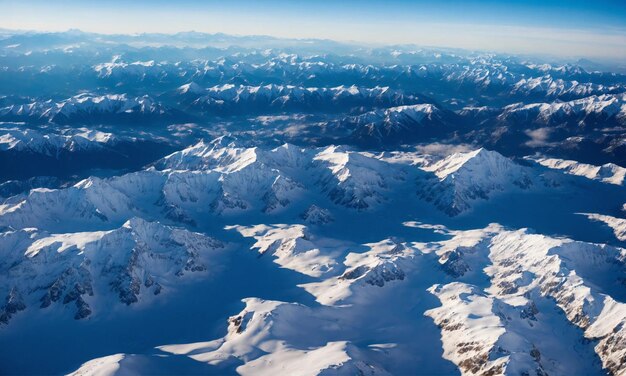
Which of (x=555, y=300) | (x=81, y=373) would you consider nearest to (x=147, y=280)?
(x=81, y=373)

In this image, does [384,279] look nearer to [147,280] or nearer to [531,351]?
[531,351]

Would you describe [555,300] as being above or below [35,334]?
above

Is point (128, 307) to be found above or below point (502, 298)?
below

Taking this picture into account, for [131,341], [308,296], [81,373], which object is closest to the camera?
[81,373]

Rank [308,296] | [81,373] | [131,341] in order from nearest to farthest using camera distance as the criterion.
→ [81,373] < [131,341] < [308,296]

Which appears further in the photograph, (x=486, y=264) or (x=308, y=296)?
(x=486, y=264)

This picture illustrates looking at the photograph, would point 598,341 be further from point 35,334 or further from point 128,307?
point 35,334

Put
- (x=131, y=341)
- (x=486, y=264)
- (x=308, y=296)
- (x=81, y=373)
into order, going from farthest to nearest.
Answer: (x=486, y=264)
(x=308, y=296)
(x=131, y=341)
(x=81, y=373)

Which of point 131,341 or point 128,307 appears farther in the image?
point 128,307

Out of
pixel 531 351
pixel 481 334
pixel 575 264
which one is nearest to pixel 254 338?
pixel 481 334
